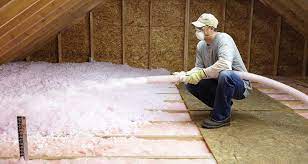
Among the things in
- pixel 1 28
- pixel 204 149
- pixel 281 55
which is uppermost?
pixel 1 28

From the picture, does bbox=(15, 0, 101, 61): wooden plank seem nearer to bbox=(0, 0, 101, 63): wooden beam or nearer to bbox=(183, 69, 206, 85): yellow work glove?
bbox=(0, 0, 101, 63): wooden beam

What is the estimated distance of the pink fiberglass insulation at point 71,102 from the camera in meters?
2.55

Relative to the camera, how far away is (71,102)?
3.00 m

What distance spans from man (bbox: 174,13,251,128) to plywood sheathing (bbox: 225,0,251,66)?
255 cm

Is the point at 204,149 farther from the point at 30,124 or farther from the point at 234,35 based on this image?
the point at 234,35

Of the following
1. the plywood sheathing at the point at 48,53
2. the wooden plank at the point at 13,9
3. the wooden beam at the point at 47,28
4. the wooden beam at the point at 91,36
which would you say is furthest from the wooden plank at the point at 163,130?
the plywood sheathing at the point at 48,53

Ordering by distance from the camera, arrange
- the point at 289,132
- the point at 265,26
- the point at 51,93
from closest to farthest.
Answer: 1. the point at 289,132
2. the point at 51,93
3. the point at 265,26

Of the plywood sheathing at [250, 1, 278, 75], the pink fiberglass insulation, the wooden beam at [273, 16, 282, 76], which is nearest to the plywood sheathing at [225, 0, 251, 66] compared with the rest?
the plywood sheathing at [250, 1, 278, 75]

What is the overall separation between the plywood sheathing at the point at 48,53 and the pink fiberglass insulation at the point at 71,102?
0.67 metres

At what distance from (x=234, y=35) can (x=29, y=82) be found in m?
2.99

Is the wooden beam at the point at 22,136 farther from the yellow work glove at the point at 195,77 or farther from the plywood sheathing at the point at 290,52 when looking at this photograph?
the plywood sheathing at the point at 290,52

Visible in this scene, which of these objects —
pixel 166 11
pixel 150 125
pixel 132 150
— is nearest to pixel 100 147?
pixel 132 150

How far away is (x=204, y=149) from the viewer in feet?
7.45

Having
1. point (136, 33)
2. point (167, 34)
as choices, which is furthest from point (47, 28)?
point (167, 34)
